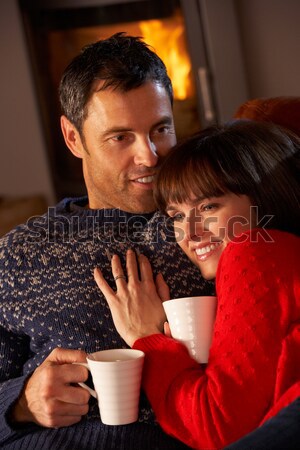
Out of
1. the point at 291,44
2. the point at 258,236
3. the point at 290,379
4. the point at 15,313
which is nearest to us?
the point at 290,379

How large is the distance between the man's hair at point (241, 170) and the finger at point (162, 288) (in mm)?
172

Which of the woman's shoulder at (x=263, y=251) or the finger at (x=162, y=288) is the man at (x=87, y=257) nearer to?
the finger at (x=162, y=288)

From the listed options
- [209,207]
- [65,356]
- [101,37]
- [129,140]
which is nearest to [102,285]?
[65,356]

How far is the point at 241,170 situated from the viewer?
147 cm

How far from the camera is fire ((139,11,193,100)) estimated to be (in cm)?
466

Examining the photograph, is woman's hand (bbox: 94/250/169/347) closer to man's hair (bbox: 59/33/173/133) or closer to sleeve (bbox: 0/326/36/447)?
sleeve (bbox: 0/326/36/447)

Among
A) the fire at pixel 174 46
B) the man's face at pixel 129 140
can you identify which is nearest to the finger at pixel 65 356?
the man's face at pixel 129 140

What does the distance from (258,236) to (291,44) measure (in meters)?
→ 3.61

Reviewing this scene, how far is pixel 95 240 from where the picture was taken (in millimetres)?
1695

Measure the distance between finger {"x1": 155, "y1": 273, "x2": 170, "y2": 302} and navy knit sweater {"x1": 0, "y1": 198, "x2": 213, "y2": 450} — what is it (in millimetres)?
24

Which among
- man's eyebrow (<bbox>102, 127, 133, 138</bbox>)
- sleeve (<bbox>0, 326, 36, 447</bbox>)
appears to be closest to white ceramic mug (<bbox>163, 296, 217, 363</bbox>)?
sleeve (<bbox>0, 326, 36, 447</bbox>)

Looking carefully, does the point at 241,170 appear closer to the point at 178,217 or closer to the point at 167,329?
the point at 178,217

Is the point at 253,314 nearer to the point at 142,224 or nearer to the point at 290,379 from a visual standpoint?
the point at 290,379

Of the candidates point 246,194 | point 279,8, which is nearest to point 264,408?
point 246,194
